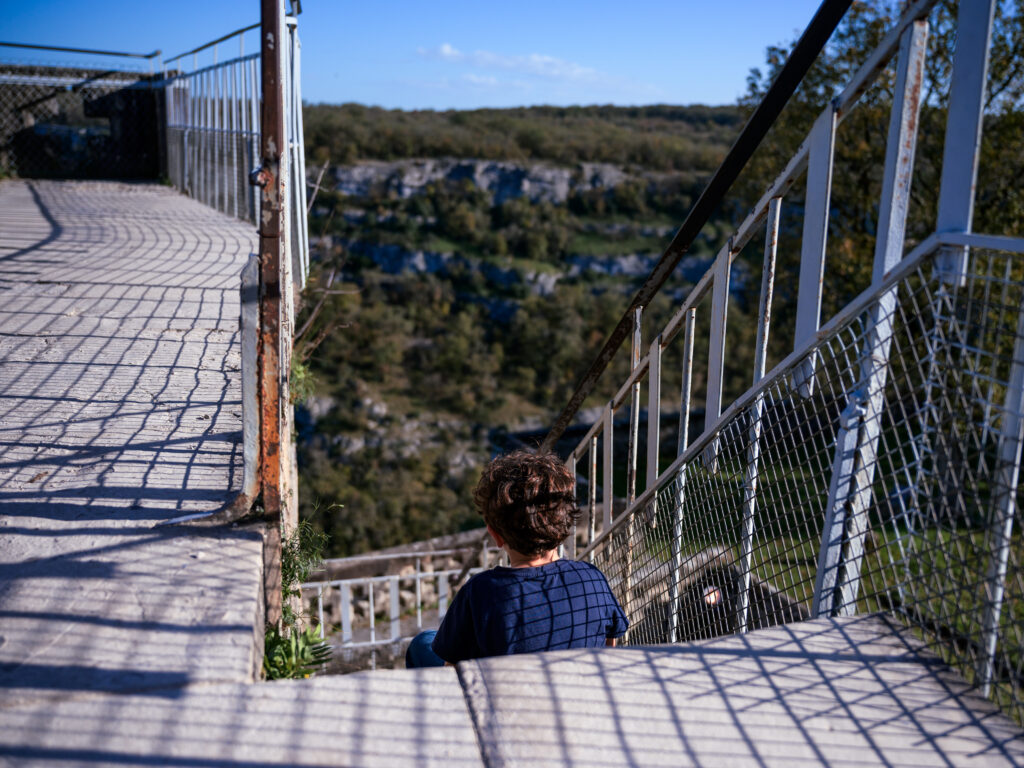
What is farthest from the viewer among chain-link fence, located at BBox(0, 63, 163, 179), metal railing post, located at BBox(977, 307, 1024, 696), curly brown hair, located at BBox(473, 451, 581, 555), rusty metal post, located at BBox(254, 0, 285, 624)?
chain-link fence, located at BBox(0, 63, 163, 179)

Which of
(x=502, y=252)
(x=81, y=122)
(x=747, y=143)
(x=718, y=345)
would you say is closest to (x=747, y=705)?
(x=718, y=345)

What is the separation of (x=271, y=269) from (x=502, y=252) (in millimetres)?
40584

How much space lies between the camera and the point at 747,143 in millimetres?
2152

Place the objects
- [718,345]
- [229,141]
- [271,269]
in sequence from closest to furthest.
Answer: [271,269], [718,345], [229,141]

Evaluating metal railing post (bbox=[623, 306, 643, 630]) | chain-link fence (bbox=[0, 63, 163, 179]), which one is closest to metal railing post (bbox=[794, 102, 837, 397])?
metal railing post (bbox=[623, 306, 643, 630])

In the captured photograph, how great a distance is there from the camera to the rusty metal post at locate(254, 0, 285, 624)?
206 cm

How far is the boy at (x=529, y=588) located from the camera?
1.82m

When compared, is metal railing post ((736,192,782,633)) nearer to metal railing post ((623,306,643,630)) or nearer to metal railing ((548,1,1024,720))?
metal railing ((548,1,1024,720))

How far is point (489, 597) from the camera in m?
1.83

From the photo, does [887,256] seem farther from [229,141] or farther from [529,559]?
[229,141]

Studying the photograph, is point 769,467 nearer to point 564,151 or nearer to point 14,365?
point 14,365

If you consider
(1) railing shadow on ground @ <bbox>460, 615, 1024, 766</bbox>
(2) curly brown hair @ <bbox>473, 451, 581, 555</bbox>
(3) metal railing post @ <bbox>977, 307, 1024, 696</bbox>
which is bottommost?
(1) railing shadow on ground @ <bbox>460, 615, 1024, 766</bbox>

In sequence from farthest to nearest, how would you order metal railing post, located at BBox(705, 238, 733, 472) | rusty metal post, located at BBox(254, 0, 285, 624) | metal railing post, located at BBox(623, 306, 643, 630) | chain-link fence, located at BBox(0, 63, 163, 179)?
chain-link fence, located at BBox(0, 63, 163, 179), metal railing post, located at BBox(623, 306, 643, 630), metal railing post, located at BBox(705, 238, 733, 472), rusty metal post, located at BBox(254, 0, 285, 624)

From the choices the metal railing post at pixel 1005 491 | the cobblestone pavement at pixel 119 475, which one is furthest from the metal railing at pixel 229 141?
the metal railing post at pixel 1005 491
